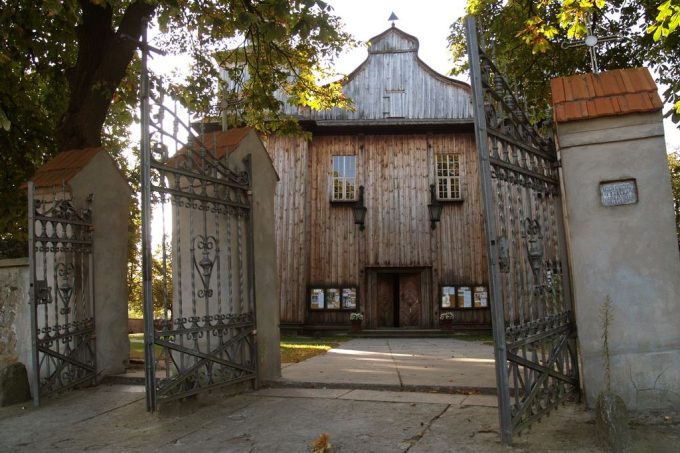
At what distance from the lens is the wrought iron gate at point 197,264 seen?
5.21 m

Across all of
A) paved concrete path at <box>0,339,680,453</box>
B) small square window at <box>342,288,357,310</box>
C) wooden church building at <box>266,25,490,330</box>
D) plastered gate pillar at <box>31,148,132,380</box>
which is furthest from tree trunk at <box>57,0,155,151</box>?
small square window at <box>342,288,357,310</box>

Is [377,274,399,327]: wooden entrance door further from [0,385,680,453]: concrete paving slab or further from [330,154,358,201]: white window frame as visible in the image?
[0,385,680,453]: concrete paving slab

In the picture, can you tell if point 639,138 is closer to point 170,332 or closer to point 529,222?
point 529,222

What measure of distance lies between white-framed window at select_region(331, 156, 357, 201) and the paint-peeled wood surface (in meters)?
1.54

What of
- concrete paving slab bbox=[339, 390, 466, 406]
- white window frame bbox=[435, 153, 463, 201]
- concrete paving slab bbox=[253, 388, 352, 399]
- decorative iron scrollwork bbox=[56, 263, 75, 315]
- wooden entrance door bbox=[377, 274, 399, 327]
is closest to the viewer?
concrete paving slab bbox=[339, 390, 466, 406]

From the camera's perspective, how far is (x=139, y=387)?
709 centimetres

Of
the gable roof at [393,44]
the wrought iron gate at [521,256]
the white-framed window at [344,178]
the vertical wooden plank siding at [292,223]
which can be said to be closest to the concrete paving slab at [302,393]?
the wrought iron gate at [521,256]

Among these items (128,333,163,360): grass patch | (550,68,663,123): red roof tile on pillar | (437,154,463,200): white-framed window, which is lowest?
(128,333,163,360): grass patch

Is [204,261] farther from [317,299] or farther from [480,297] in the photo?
[480,297]

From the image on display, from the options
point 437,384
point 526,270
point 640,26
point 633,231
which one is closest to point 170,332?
point 437,384

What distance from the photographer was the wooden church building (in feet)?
62.3

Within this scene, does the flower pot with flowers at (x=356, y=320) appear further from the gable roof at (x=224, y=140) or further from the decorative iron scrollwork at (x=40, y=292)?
the decorative iron scrollwork at (x=40, y=292)

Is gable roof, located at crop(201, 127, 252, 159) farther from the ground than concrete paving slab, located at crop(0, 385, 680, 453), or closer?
farther from the ground

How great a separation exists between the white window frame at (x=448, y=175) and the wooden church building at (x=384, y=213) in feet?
0.12
